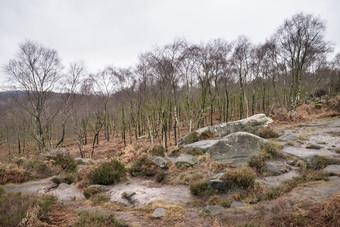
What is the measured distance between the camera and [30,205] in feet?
13.1

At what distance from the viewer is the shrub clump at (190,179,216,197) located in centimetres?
557

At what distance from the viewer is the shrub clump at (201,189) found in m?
5.57

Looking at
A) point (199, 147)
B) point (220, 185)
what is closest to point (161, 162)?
point (199, 147)

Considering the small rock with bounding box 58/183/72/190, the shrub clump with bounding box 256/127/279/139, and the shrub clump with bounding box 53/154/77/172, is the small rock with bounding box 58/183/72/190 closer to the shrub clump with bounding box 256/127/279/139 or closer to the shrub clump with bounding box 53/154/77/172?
the shrub clump with bounding box 53/154/77/172

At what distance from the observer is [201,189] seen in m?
5.73

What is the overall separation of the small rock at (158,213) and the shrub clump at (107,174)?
3538mm

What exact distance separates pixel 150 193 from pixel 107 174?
2.42m

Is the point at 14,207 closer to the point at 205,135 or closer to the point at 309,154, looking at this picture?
the point at 309,154

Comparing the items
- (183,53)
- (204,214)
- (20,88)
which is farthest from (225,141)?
(20,88)

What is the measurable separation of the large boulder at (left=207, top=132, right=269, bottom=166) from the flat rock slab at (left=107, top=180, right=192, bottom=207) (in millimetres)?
2592

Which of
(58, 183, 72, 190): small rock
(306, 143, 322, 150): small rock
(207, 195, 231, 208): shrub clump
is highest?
(306, 143, 322, 150): small rock

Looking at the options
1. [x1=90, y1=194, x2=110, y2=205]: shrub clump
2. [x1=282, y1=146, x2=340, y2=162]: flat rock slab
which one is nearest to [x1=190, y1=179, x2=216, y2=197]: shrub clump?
[x1=90, y1=194, x2=110, y2=205]: shrub clump

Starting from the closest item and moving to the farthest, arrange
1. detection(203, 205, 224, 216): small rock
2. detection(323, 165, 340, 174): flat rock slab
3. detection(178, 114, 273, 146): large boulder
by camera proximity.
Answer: detection(203, 205, 224, 216): small rock
detection(323, 165, 340, 174): flat rock slab
detection(178, 114, 273, 146): large boulder

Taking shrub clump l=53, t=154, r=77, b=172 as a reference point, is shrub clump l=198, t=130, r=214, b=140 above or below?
above
